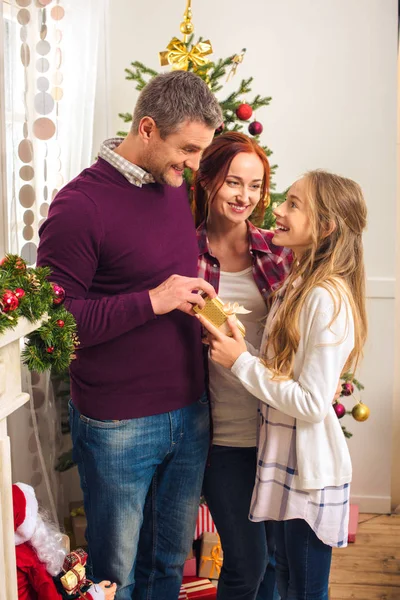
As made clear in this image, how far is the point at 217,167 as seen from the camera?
1965 millimetres

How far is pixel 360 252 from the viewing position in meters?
1.79

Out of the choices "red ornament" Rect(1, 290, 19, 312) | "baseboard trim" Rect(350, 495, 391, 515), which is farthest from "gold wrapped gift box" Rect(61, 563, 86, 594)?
"baseboard trim" Rect(350, 495, 391, 515)

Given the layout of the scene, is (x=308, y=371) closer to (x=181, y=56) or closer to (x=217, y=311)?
(x=217, y=311)

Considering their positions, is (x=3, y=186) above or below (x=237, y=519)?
above

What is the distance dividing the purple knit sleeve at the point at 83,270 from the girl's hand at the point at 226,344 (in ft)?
0.59

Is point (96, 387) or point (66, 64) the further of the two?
point (66, 64)

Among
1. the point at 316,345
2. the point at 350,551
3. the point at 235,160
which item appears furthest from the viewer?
the point at 350,551

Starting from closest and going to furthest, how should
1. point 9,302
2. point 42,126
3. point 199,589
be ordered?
point 9,302, point 42,126, point 199,589

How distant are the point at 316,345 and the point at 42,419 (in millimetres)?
1327

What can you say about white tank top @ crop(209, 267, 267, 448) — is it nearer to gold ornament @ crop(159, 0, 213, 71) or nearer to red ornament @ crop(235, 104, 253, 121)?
red ornament @ crop(235, 104, 253, 121)

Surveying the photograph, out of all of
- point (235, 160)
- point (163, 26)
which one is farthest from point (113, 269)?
point (163, 26)

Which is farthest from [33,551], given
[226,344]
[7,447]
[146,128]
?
[146,128]

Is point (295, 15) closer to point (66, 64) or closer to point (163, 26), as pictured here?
point (163, 26)

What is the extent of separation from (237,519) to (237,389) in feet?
1.17
